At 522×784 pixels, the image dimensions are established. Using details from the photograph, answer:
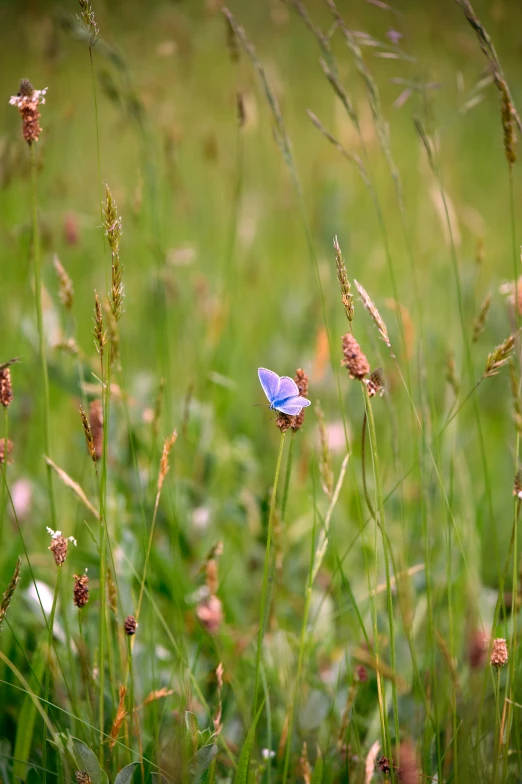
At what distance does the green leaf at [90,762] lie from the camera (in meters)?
0.77

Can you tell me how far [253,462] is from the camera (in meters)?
1.77

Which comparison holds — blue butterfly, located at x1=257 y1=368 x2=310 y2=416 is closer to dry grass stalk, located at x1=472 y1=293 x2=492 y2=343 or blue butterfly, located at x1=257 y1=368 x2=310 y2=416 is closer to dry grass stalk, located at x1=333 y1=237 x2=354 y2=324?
dry grass stalk, located at x1=333 y1=237 x2=354 y2=324

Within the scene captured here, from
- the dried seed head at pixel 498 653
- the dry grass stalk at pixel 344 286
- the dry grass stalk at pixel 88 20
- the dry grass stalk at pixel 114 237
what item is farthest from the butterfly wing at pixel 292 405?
the dry grass stalk at pixel 88 20

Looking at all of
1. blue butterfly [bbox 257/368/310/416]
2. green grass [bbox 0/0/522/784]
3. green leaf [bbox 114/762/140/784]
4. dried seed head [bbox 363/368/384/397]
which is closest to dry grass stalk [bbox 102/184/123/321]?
green grass [bbox 0/0/522/784]

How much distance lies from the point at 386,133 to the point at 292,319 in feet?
5.16

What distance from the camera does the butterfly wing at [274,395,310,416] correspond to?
27.3 inches

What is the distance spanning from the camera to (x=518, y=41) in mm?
1575

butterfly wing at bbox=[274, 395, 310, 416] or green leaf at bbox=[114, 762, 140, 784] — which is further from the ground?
butterfly wing at bbox=[274, 395, 310, 416]

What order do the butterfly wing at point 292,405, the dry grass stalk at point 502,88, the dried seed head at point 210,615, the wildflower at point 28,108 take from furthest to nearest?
the dried seed head at point 210,615 < the dry grass stalk at point 502,88 < the wildflower at point 28,108 < the butterfly wing at point 292,405

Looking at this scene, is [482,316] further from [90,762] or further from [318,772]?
[90,762]

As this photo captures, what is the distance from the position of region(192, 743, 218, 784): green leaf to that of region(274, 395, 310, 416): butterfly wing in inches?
15.9

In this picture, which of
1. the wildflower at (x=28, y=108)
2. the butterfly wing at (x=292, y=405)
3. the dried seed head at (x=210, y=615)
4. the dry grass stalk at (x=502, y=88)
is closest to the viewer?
Answer: the butterfly wing at (x=292, y=405)

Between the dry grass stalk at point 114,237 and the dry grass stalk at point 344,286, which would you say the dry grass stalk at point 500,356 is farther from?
the dry grass stalk at point 114,237

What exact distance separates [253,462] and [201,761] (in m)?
1.01
